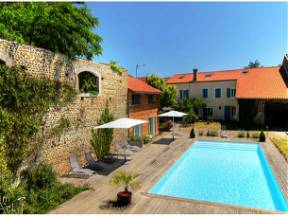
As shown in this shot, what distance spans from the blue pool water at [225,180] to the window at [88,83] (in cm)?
700

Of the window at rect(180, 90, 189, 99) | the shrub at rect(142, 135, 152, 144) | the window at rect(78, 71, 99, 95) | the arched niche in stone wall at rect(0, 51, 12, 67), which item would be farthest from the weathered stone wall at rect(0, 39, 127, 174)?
the window at rect(180, 90, 189, 99)

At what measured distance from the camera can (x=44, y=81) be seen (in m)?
9.88

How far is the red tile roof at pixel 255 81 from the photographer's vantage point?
90.7ft

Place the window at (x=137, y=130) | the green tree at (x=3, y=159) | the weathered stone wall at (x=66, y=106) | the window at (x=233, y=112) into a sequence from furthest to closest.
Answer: the window at (x=233, y=112) < the window at (x=137, y=130) < the weathered stone wall at (x=66, y=106) < the green tree at (x=3, y=159)

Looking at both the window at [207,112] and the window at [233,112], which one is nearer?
the window at [233,112]

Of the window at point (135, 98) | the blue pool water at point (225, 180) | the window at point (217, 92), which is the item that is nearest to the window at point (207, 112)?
the window at point (217, 92)

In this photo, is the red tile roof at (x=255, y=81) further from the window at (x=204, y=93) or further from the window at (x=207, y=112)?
the window at (x=207, y=112)

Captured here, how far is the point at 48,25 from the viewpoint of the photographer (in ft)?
38.9

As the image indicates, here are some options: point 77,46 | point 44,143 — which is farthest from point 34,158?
point 77,46

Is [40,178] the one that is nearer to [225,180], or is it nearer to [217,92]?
[225,180]

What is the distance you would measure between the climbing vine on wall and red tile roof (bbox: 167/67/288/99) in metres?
26.1

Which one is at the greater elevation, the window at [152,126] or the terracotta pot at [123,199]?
the window at [152,126]

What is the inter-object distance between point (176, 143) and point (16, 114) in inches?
549

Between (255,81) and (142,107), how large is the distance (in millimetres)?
20202
